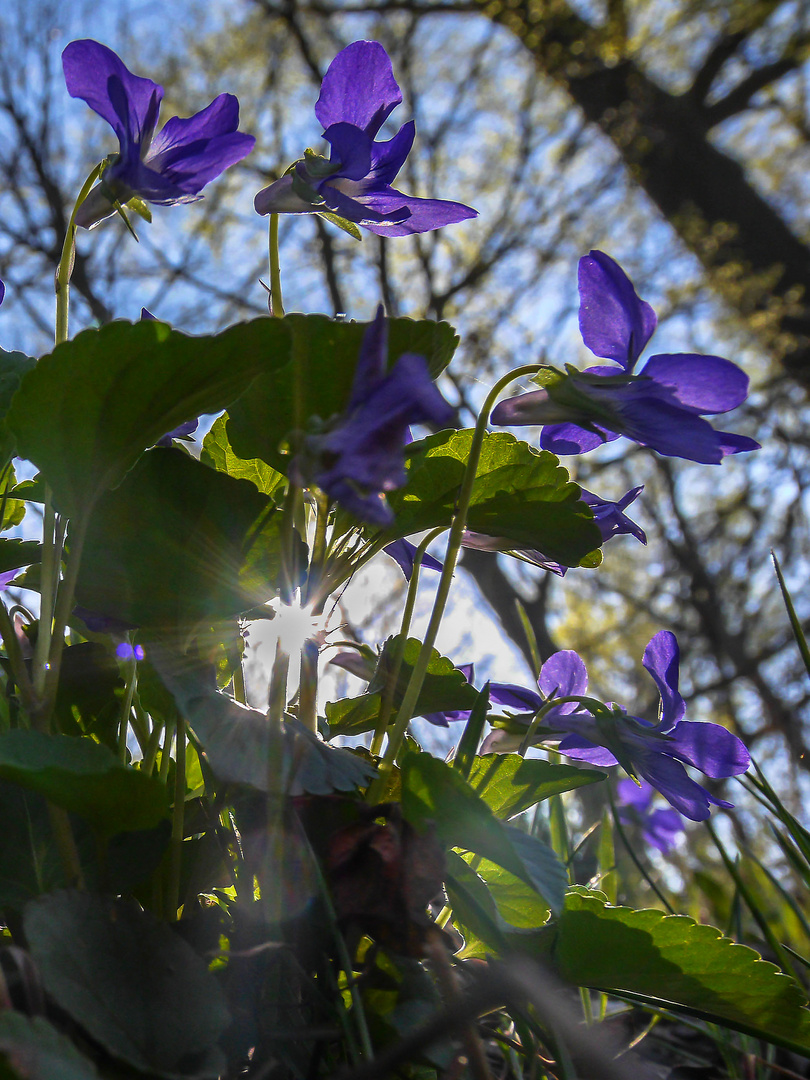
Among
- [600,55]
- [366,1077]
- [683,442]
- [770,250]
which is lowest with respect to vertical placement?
[366,1077]

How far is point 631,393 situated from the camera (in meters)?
0.50

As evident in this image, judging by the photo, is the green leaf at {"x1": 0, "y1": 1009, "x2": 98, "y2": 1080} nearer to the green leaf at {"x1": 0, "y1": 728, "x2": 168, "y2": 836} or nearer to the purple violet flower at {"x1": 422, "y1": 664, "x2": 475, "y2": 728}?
the green leaf at {"x1": 0, "y1": 728, "x2": 168, "y2": 836}

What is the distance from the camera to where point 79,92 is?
0.52m

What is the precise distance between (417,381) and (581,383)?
20 centimetres

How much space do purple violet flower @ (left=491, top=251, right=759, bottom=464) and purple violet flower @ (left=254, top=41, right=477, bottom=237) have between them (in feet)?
0.37

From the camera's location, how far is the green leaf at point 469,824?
37 cm

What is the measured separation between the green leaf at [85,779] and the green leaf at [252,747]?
1.4 inches

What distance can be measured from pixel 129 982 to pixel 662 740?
363 mm

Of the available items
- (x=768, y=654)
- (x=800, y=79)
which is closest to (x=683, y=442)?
(x=768, y=654)

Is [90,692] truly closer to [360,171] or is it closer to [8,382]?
[8,382]

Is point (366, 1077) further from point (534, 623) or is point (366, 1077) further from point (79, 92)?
point (534, 623)

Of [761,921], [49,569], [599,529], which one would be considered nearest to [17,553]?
[49,569]

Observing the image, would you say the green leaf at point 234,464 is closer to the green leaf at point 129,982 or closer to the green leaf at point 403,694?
the green leaf at point 403,694

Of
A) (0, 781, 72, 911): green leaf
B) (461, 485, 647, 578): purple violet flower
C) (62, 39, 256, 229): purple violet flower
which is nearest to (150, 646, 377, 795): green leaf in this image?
(0, 781, 72, 911): green leaf
